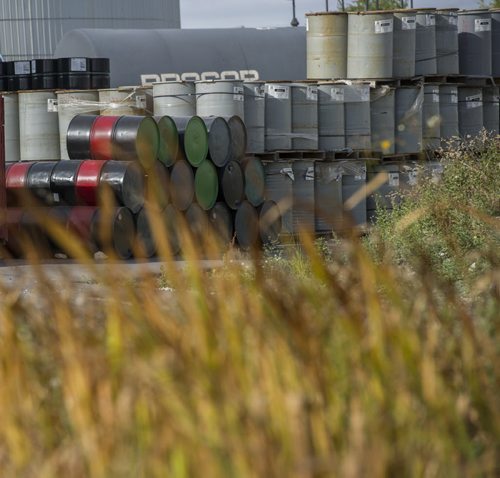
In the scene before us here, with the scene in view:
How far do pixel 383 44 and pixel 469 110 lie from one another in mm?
1679

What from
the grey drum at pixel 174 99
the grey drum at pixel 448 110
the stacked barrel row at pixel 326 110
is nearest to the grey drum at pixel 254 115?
the stacked barrel row at pixel 326 110

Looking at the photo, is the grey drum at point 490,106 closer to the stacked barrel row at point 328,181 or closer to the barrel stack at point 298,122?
the barrel stack at point 298,122

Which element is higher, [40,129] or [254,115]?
[254,115]

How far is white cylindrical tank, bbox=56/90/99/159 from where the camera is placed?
602 inches

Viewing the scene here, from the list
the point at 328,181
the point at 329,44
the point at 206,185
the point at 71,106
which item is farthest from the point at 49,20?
the point at 206,185

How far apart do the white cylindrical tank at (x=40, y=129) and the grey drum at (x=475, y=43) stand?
18.5ft

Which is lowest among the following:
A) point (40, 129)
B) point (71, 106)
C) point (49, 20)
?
point (40, 129)

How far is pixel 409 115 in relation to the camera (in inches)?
599

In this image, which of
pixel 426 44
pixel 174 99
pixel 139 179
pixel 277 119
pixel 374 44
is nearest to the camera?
pixel 139 179

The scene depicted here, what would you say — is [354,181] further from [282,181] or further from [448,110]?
[448,110]

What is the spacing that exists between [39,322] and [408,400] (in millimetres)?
1043

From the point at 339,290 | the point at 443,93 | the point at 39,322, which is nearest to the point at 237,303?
the point at 339,290

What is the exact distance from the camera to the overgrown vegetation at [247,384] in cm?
236

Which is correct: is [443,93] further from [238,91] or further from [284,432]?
[284,432]
